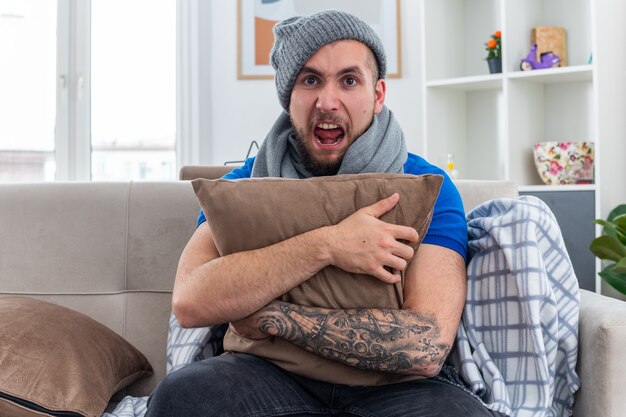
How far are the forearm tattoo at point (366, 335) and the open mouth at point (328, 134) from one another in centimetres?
49

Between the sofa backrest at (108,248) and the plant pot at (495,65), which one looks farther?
the plant pot at (495,65)

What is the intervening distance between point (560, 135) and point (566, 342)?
2.32m

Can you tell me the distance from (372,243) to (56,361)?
0.72 metres

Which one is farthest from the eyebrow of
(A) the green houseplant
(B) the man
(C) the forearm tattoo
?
(A) the green houseplant

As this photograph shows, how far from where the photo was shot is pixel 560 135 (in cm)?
356

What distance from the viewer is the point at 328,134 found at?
1734 millimetres

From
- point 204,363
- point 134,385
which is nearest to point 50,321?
point 134,385

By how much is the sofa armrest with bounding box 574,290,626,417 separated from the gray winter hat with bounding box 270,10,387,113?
2.53 feet

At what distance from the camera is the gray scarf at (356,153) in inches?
65.7

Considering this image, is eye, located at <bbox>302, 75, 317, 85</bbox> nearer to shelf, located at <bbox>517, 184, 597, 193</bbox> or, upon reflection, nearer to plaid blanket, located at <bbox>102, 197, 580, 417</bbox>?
plaid blanket, located at <bbox>102, 197, 580, 417</bbox>

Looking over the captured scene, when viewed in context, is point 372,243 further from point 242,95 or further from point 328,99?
point 242,95

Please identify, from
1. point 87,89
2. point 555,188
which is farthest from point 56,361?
point 87,89

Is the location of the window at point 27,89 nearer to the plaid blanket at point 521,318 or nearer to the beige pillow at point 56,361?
the beige pillow at point 56,361

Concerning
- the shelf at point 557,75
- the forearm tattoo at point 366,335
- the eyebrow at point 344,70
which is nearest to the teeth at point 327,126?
the eyebrow at point 344,70
